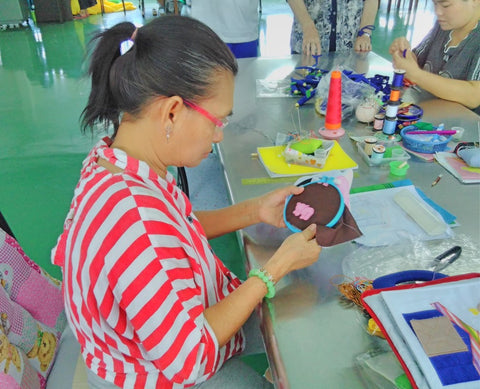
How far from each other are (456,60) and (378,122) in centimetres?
62

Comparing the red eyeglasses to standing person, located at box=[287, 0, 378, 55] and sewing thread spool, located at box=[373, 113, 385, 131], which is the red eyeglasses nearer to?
sewing thread spool, located at box=[373, 113, 385, 131]

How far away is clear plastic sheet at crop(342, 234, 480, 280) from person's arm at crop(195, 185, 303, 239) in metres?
0.22

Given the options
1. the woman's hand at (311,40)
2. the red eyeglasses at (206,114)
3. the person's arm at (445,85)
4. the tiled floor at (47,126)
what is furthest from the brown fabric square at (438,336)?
the woman's hand at (311,40)

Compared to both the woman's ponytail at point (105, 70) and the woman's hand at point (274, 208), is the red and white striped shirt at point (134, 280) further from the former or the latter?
the woman's hand at point (274, 208)

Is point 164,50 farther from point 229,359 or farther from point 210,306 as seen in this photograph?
point 229,359

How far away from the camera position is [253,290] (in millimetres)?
844

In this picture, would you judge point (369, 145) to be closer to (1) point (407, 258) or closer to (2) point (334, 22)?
(1) point (407, 258)

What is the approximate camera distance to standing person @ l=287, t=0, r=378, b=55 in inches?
91.7

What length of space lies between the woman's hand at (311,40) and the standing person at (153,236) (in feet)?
5.11

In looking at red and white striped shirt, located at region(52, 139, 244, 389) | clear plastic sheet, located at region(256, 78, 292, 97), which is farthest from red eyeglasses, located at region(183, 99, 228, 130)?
clear plastic sheet, located at region(256, 78, 292, 97)

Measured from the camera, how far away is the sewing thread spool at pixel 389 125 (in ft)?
4.95

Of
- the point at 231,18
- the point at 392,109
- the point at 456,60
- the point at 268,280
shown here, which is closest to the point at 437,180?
the point at 392,109

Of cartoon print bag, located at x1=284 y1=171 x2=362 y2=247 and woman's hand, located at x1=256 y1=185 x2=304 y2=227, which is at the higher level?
cartoon print bag, located at x1=284 y1=171 x2=362 y2=247

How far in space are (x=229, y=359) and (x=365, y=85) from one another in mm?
1275
